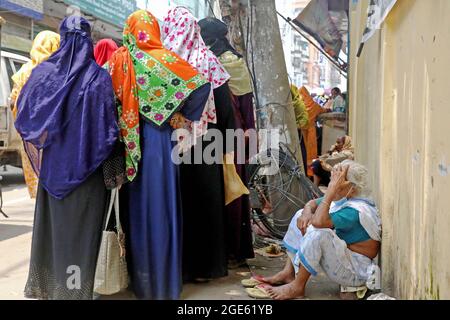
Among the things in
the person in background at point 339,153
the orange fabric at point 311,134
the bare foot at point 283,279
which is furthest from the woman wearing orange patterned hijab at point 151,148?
the orange fabric at point 311,134

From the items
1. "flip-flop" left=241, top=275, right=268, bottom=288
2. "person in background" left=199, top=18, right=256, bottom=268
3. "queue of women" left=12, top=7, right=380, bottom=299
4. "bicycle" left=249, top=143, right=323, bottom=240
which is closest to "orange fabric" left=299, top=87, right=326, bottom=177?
"bicycle" left=249, top=143, right=323, bottom=240

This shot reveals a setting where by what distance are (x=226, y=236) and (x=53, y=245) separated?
1.46 metres

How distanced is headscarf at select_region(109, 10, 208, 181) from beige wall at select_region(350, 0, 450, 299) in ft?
3.97

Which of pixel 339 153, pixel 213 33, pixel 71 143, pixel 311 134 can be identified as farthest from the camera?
pixel 311 134

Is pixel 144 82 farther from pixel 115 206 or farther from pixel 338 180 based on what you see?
pixel 338 180

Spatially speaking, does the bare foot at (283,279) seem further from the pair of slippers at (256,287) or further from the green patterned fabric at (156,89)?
the green patterned fabric at (156,89)

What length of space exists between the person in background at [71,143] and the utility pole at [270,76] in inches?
118

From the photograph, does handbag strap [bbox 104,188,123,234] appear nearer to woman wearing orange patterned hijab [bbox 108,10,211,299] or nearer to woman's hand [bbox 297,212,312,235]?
woman wearing orange patterned hijab [bbox 108,10,211,299]

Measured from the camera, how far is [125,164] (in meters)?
3.25

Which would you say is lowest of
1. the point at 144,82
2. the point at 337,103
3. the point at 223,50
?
the point at 144,82

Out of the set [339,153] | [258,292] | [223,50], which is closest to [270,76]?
[339,153]

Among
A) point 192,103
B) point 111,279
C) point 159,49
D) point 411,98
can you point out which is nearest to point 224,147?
point 192,103

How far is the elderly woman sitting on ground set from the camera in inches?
125

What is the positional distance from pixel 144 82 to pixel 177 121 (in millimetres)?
321
